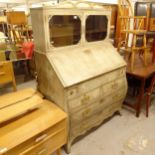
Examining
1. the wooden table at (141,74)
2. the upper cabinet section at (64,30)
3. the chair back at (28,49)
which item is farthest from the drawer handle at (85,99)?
the chair back at (28,49)

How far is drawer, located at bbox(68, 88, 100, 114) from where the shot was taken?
1608mm

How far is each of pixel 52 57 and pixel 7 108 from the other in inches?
24.5

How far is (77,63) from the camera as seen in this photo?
67.1 inches

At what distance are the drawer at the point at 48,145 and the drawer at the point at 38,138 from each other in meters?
0.03

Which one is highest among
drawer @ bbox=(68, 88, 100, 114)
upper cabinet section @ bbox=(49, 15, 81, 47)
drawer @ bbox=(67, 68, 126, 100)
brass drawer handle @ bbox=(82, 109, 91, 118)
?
upper cabinet section @ bbox=(49, 15, 81, 47)

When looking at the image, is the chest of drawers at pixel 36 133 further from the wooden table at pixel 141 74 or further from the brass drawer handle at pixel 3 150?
the wooden table at pixel 141 74

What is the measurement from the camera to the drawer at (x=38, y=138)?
120 centimetres

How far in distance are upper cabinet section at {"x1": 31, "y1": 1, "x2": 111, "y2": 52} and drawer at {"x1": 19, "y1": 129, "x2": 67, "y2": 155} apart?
812 millimetres

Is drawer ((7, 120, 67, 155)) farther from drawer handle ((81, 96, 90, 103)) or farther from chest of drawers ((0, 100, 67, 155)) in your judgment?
drawer handle ((81, 96, 90, 103))

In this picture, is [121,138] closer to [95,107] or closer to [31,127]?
[95,107]

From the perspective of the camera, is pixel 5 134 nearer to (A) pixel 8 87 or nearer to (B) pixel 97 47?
(B) pixel 97 47

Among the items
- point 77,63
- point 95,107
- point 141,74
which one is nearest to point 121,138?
point 95,107

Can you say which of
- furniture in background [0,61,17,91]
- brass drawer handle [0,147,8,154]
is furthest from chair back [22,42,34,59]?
brass drawer handle [0,147,8,154]

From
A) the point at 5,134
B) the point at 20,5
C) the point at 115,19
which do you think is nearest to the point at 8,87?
the point at 5,134
